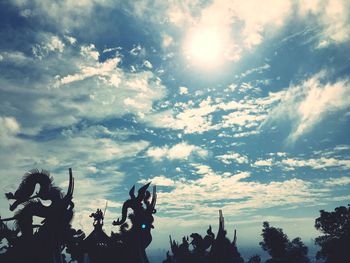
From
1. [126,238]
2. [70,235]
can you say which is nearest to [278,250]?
[126,238]

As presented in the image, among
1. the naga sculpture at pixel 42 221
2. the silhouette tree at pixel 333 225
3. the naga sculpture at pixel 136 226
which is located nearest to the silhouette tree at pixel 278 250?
the silhouette tree at pixel 333 225

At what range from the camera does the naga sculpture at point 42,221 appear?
10.4 metres

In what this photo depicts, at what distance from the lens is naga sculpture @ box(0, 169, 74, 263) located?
10.4 meters

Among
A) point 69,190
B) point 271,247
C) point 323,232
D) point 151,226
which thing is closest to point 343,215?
point 323,232

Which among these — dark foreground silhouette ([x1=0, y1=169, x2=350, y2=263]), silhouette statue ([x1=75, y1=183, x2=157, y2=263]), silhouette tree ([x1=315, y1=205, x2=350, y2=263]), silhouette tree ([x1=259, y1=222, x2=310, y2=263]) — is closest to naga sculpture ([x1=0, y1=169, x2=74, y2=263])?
dark foreground silhouette ([x1=0, y1=169, x2=350, y2=263])

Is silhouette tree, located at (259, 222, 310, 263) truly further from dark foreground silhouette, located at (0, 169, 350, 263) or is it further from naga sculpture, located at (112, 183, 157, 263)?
naga sculpture, located at (112, 183, 157, 263)

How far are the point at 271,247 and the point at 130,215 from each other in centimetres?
2609

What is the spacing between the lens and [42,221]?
10.7 m

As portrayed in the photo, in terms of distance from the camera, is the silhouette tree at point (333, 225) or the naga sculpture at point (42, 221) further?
the silhouette tree at point (333, 225)

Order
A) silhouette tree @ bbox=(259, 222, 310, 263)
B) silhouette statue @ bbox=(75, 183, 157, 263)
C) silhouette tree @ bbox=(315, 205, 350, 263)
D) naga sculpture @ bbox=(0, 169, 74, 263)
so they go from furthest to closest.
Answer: silhouette tree @ bbox=(315, 205, 350, 263), silhouette tree @ bbox=(259, 222, 310, 263), silhouette statue @ bbox=(75, 183, 157, 263), naga sculpture @ bbox=(0, 169, 74, 263)

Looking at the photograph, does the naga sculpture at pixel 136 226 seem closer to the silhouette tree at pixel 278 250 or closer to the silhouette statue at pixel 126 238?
the silhouette statue at pixel 126 238

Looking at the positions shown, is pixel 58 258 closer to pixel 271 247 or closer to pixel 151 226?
pixel 151 226

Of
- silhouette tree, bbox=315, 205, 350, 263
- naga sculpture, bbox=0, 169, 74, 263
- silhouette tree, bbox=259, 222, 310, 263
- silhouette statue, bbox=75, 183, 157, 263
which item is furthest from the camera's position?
silhouette tree, bbox=315, 205, 350, 263

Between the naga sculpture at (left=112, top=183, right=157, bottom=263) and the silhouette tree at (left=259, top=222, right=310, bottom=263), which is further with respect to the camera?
the silhouette tree at (left=259, top=222, right=310, bottom=263)
